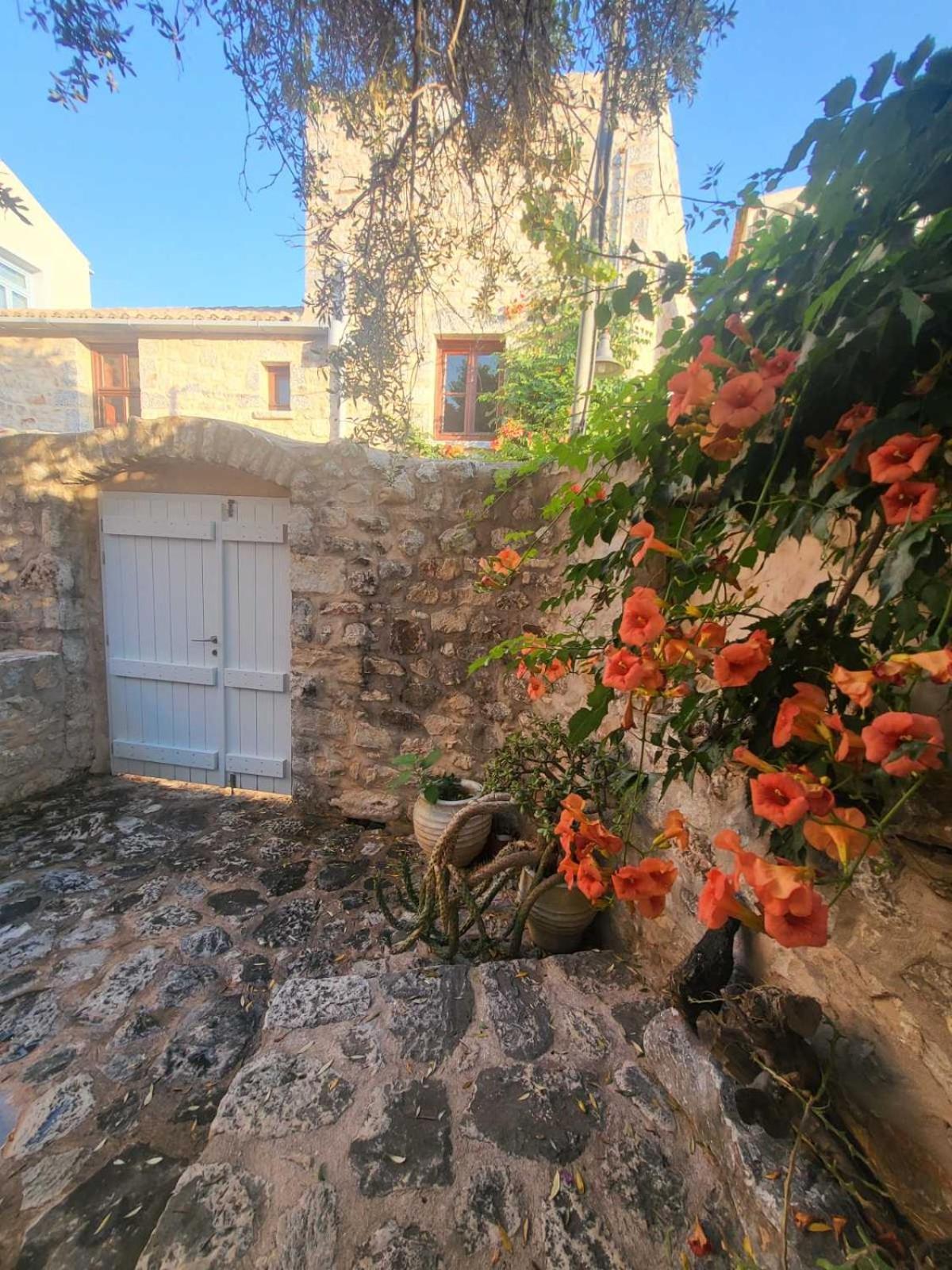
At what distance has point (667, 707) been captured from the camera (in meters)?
1.33

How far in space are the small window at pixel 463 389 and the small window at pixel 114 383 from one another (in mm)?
3734

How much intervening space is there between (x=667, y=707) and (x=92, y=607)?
3564 millimetres

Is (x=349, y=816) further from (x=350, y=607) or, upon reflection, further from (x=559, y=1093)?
(x=559, y=1093)

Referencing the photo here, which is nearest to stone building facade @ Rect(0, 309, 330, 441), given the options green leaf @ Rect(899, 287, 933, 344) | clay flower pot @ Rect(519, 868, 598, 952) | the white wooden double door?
the white wooden double door

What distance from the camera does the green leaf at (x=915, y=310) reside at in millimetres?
513

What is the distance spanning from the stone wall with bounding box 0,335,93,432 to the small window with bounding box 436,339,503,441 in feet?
14.0

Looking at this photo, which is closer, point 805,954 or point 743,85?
point 805,954

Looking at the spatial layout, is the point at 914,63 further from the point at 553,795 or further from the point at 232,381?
the point at 232,381

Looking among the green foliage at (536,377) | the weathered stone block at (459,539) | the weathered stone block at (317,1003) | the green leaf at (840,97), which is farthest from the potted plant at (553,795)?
the green foliage at (536,377)

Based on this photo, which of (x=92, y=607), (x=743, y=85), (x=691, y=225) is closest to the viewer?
(x=691, y=225)

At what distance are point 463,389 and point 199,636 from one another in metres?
3.31

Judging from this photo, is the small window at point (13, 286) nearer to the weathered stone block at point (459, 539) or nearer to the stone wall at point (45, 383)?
the stone wall at point (45, 383)

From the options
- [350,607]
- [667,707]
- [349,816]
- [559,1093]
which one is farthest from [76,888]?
[667,707]

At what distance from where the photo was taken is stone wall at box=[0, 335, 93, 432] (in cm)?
613
